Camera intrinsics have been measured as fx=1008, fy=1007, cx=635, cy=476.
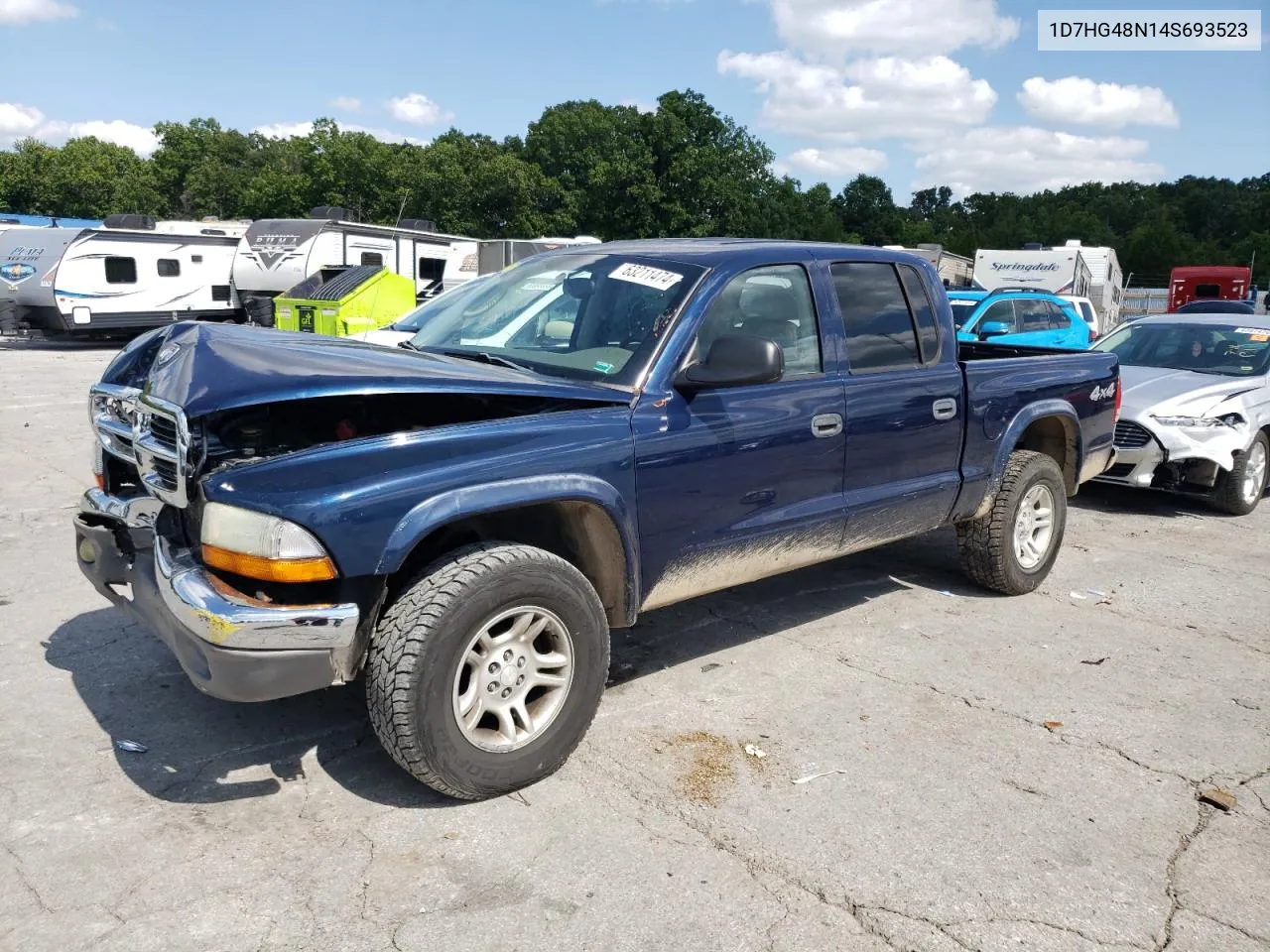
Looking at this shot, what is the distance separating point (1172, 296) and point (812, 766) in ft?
117

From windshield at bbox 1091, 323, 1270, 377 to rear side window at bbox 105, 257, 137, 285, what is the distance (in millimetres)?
19018

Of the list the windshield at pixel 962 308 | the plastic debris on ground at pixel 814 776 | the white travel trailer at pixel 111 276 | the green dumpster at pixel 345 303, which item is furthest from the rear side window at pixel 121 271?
the plastic debris on ground at pixel 814 776

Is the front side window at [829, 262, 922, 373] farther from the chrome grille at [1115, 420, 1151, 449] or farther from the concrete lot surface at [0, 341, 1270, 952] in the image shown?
the chrome grille at [1115, 420, 1151, 449]

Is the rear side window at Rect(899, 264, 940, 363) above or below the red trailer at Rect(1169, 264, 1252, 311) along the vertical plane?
below

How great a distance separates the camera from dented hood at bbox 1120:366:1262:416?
27.5 ft

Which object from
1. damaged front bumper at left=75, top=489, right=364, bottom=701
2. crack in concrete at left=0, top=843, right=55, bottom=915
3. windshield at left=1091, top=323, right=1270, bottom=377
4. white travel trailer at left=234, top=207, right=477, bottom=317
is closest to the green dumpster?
white travel trailer at left=234, top=207, right=477, bottom=317

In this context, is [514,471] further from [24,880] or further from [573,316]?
[24,880]

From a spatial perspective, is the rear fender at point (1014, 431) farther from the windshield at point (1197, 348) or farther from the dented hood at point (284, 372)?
the windshield at point (1197, 348)

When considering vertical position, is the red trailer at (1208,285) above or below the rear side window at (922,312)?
above

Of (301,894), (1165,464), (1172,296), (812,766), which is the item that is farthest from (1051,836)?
(1172,296)

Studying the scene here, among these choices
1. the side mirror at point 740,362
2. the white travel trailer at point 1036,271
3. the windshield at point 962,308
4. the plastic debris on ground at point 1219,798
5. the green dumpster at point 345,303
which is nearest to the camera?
the plastic debris on ground at point 1219,798

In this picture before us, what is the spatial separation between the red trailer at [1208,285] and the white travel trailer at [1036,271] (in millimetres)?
8450

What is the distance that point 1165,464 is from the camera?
8297mm

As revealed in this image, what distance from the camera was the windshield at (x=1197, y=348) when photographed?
29.9ft
